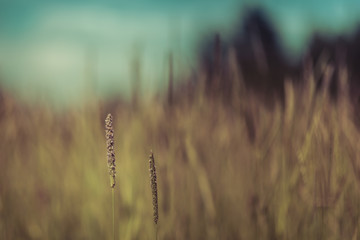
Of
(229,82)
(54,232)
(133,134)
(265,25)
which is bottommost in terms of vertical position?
(54,232)

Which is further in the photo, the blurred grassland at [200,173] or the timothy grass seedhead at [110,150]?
the blurred grassland at [200,173]

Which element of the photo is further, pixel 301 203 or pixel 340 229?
pixel 301 203

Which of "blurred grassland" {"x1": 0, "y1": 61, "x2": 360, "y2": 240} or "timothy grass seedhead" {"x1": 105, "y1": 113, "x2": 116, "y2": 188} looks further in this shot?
"blurred grassland" {"x1": 0, "y1": 61, "x2": 360, "y2": 240}

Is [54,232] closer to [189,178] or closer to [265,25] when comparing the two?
[189,178]

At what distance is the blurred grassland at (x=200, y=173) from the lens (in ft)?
3.67

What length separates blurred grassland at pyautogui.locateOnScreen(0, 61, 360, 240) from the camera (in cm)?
112

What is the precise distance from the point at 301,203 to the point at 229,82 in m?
0.44

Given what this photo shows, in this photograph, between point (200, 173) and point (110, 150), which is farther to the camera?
point (200, 173)

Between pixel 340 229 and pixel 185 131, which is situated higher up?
pixel 185 131

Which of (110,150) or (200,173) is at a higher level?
(110,150)

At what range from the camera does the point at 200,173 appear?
128 centimetres

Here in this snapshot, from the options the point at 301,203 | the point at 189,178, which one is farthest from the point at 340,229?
the point at 189,178

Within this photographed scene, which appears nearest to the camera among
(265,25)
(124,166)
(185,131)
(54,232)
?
(185,131)

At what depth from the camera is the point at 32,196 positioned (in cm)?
165
